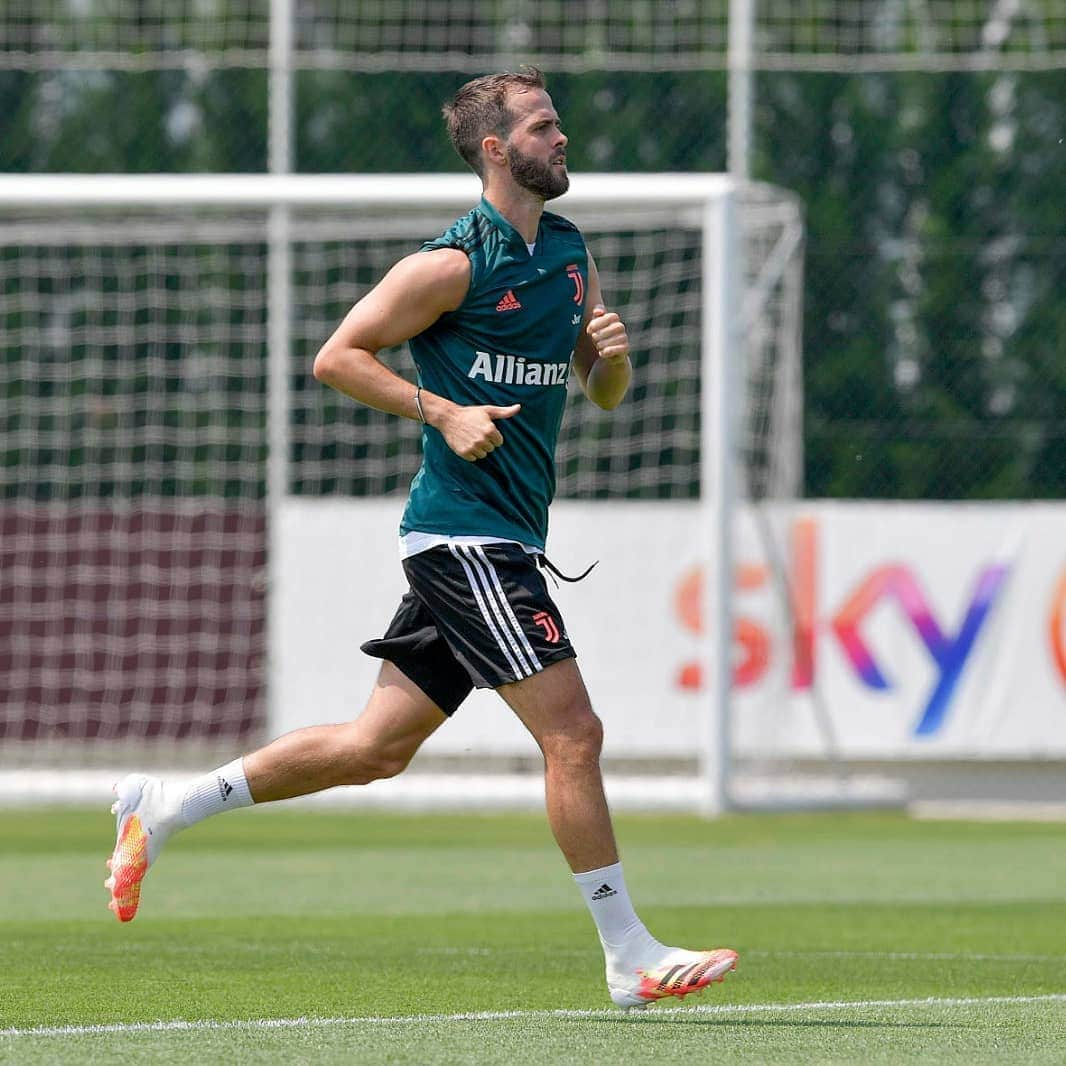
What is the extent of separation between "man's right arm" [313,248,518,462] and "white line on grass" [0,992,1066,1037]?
1.32 m

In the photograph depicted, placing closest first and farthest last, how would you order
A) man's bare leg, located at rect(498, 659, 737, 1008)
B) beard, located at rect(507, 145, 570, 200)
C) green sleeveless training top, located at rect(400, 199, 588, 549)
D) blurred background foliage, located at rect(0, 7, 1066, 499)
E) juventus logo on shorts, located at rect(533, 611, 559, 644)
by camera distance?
1. man's bare leg, located at rect(498, 659, 737, 1008)
2. juventus logo on shorts, located at rect(533, 611, 559, 644)
3. green sleeveless training top, located at rect(400, 199, 588, 549)
4. beard, located at rect(507, 145, 570, 200)
5. blurred background foliage, located at rect(0, 7, 1066, 499)

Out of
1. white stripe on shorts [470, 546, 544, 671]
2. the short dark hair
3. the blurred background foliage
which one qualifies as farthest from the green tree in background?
white stripe on shorts [470, 546, 544, 671]

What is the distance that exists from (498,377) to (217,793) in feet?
4.25

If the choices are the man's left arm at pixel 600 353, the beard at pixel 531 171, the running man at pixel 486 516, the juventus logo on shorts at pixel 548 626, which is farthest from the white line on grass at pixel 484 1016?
the beard at pixel 531 171

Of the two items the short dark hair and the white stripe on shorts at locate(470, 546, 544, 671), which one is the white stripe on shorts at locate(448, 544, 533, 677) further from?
the short dark hair

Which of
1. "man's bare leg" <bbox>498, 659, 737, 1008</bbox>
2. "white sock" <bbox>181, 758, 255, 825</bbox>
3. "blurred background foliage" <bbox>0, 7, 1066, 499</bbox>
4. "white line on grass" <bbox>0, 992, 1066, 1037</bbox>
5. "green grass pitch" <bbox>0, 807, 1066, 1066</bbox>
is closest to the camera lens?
"green grass pitch" <bbox>0, 807, 1066, 1066</bbox>

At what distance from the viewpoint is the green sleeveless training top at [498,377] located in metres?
6.29

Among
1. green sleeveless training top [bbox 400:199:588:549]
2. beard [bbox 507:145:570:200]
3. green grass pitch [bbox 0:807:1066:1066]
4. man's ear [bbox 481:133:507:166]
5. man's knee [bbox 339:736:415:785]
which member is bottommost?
green grass pitch [bbox 0:807:1066:1066]

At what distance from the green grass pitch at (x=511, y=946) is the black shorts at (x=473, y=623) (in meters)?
0.82

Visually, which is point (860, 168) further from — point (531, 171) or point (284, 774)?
point (284, 774)

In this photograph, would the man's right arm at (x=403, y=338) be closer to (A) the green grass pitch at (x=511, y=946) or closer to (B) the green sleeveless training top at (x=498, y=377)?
(B) the green sleeveless training top at (x=498, y=377)

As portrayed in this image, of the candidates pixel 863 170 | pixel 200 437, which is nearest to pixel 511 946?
pixel 200 437

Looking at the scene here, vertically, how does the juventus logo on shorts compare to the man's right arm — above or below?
below

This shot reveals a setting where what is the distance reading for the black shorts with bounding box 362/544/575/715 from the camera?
6137mm
